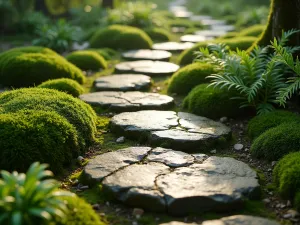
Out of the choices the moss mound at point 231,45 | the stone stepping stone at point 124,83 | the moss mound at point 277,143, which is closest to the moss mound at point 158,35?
the moss mound at point 231,45

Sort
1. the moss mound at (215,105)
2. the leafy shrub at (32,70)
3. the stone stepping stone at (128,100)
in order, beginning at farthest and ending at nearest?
1. the leafy shrub at (32,70)
2. the stone stepping stone at (128,100)
3. the moss mound at (215,105)

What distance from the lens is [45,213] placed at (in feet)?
10.6

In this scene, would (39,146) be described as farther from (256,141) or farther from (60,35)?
(60,35)

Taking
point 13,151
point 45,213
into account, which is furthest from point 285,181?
point 13,151

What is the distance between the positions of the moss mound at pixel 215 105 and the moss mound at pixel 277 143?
1.20m

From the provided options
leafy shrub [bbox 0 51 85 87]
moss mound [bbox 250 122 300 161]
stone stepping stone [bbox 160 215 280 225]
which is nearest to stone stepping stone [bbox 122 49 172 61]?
leafy shrub [bbox 0 51 85 87]

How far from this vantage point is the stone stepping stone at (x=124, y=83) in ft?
25.9

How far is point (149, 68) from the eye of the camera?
941cm

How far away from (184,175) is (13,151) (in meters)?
1.63

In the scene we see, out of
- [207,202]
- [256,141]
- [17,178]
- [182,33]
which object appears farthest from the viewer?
[182,33]

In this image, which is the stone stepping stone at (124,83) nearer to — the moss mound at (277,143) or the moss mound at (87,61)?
the moss mound at (87,61)

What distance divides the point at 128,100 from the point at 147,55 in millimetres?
3713

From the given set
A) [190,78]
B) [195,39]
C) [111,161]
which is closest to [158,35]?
[195,39]

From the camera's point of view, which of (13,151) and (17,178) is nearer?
(17,178)
